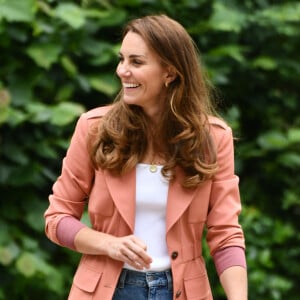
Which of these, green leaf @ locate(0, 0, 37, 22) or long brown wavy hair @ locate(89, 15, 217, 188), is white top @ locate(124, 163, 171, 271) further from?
green leaf @ locate(0, 0, 37, 22)

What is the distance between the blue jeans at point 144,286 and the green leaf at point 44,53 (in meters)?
2.47

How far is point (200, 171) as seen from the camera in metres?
2.83

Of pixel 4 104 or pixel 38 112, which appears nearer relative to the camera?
pixel 4 104

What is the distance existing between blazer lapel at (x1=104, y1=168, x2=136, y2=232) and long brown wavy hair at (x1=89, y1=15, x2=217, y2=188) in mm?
25

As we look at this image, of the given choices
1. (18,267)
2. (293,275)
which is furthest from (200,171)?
(293,275)

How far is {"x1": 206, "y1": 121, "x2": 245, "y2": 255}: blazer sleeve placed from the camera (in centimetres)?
287

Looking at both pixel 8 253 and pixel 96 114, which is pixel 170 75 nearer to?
pixel 96 114

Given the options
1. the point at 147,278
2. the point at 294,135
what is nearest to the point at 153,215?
the point at 147,278

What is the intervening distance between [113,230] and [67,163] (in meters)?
0.26

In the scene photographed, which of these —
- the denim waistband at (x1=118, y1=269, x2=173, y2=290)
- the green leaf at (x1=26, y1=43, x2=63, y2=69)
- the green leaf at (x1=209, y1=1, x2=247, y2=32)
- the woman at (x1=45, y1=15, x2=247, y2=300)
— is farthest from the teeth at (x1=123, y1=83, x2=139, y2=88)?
the green leaf at (x1=209, y1=1, x2=247, y2=32)

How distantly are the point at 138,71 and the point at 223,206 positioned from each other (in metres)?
0.50

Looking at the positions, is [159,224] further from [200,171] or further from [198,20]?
[198,20]

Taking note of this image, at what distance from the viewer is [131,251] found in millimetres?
2617

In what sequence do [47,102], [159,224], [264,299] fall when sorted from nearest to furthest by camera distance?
[159,224], [47,102], [264,299]
